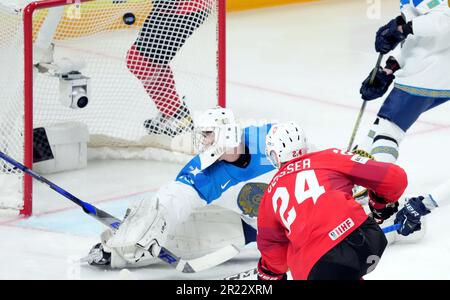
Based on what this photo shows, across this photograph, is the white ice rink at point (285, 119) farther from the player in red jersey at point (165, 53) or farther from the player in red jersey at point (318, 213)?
the player in red jersey at point (318, 213)

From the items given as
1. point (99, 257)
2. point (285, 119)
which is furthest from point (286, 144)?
point (285, 119)

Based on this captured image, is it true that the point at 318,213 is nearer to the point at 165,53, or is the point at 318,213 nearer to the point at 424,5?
the point at 424,5

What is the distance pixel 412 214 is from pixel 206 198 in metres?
0.69

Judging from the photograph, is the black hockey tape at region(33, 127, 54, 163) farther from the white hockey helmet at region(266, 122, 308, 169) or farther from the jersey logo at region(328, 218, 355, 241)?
the jersey logo at region(328, 218, 355, 241)

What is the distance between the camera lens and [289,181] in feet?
12.2

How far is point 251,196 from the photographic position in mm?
4504

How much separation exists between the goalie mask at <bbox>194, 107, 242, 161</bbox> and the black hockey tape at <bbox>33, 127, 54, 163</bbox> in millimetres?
1250

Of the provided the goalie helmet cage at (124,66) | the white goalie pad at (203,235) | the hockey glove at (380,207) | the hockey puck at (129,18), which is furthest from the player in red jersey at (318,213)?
the goalie helmet cage at (124,66)

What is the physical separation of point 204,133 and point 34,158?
1.29 metres

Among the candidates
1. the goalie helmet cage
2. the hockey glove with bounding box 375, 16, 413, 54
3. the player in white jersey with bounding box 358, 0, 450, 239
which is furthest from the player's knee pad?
the goalie helmet cage

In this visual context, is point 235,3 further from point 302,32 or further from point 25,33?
point 25,33

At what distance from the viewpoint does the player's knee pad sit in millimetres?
4973

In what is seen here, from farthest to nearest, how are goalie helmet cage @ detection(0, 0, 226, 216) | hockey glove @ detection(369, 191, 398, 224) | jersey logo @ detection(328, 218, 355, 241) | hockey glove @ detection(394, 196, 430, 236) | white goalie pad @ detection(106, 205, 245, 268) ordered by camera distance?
goalie helmet cage @ detection(0, 0, 226, 216) < white goalie pad @ detection(106, 205, 245, 268) < hockey glove @ detection(394, 196, 430, 236) < hockey glove @ detection(369, 191, 398, 224) < jersey logo @ detection(328, 218, 355, 241)

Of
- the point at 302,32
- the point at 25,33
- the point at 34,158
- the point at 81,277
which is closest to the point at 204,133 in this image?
the point at 81,277
